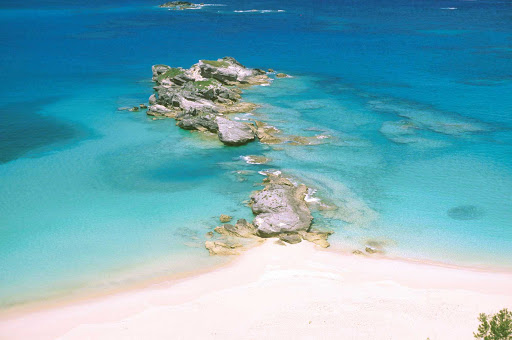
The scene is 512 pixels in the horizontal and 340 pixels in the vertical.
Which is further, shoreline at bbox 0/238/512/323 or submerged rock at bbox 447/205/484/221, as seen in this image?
submerged rock at bbox 447/205/484/221

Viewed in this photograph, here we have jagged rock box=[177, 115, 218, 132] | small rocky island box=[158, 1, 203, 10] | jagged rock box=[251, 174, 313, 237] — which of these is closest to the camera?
jagged rock box=[251, 174, 313, 237]

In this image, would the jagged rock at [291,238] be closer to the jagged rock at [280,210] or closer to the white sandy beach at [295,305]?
the jagged rock at [280,210]

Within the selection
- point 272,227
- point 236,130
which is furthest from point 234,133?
point 272,227

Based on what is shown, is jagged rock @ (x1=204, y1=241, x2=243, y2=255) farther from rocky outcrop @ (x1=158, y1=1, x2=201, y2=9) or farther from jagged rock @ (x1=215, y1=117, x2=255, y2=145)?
rocky outcrop @ (x1=158, y1=1, x2=201, y2=9)

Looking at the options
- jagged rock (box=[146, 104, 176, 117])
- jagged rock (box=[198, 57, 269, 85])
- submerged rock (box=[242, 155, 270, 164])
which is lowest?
submerged rock (box=[242, 155, 270, 164])

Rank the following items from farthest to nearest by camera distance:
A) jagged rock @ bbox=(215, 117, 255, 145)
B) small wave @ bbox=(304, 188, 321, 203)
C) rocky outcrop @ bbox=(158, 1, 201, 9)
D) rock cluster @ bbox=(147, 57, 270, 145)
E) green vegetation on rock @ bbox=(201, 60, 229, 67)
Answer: rocky outcrop @ bbox=(158, 1, 201, 9), green vegetation on rock @ bbox=(201, 60, 229, 67), rock cluster @ bbox=(147, 57, 270, 145), jagged rock @ bbox=(215, 117, 255, 145), small wave @ bbox=(304, 188, 321, 203)

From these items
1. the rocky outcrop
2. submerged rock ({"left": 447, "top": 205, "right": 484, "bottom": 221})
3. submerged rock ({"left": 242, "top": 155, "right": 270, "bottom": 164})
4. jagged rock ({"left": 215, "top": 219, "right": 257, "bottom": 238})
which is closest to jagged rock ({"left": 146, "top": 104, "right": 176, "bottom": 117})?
submerged rock ({"left": 242, "top": 155, "right": 270, "bottom": 164})
